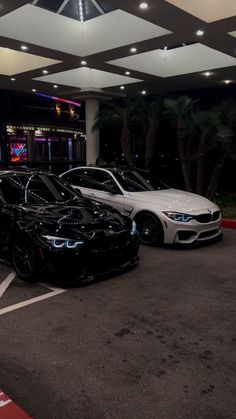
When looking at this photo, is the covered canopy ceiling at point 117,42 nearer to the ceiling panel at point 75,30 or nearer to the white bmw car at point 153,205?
the ceiling panel at point 75,30

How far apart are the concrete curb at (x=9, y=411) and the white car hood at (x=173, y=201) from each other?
4.83 m

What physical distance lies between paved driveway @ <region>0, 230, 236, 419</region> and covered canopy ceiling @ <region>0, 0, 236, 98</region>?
4657 mm

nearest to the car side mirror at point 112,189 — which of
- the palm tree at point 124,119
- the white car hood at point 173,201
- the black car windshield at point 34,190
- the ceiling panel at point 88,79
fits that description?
the white car hood at point 173,201

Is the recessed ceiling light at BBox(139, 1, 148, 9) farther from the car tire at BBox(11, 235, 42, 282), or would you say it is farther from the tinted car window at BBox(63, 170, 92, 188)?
the car tire at BBox(11, 235, 42, 282)

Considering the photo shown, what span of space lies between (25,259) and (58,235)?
2.24 ft

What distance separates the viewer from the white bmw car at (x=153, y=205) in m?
6.70

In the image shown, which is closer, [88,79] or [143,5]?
[143,5]

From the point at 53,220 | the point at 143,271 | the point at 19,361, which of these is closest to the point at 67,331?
the point at 19,361

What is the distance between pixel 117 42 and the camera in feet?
26.9

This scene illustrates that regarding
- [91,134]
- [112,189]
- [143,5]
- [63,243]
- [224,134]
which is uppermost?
[143,5]

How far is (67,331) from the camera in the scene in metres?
3.74

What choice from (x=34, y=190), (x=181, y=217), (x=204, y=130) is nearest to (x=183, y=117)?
(x=204, y=130)

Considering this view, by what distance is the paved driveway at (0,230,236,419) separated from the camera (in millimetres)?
2654

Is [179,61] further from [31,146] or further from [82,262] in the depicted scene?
[31,146]
